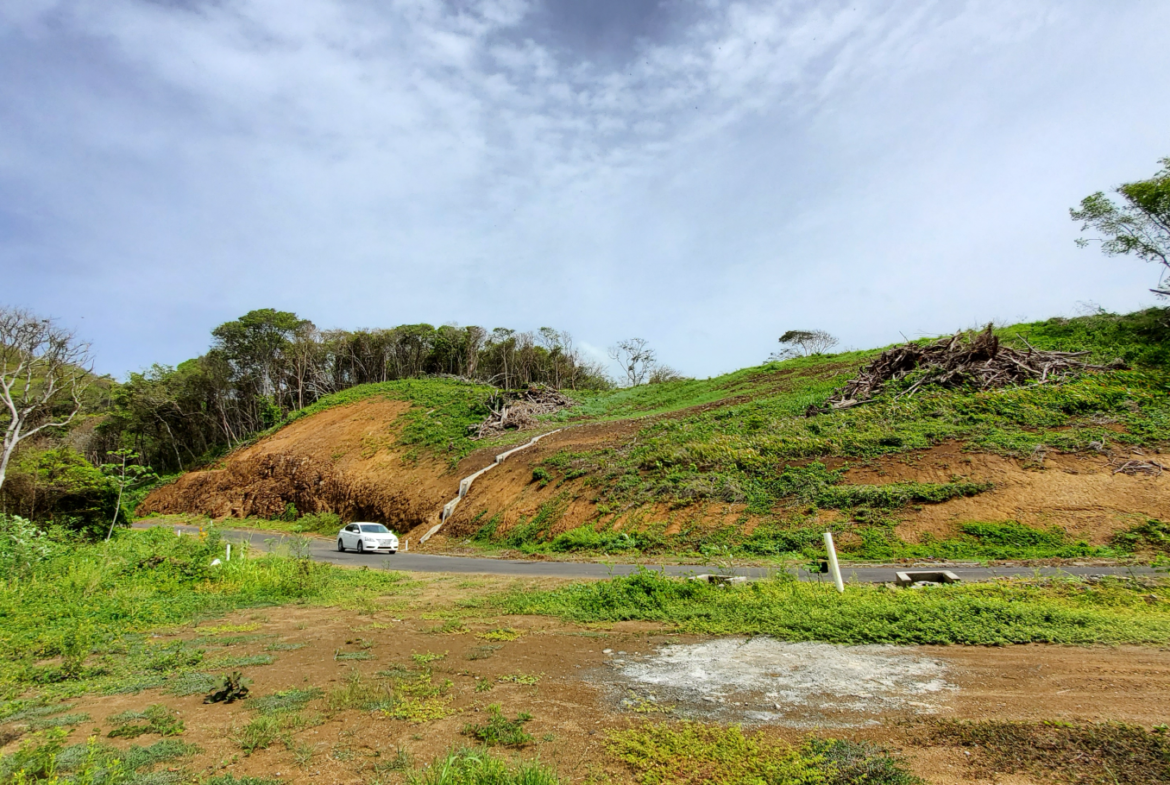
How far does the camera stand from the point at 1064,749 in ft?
12.4

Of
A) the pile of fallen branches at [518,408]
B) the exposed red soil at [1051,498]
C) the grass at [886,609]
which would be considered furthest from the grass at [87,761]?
the pile of fallen branches at [518,408]

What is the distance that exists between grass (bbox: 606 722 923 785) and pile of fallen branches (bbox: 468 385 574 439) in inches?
1205

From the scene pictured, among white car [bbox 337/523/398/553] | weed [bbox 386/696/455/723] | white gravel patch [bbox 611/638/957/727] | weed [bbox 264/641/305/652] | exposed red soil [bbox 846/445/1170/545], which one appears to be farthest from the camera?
white car [bbox 337/523/398/553]

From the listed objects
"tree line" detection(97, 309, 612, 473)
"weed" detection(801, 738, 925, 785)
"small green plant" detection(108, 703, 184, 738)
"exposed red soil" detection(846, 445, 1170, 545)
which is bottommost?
"weed" detection(801, 738, 925, 785)

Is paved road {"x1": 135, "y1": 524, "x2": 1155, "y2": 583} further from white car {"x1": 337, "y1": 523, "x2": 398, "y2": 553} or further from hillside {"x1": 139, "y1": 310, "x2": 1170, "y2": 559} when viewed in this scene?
hillside {"x1": 139, "y1": 310, "x2": 1170, "y2": 559}

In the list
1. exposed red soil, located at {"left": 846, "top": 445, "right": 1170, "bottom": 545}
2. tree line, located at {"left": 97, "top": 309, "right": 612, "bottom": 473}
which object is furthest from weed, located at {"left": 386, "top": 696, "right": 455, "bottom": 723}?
tree line, located at {"left": 97, "top": 309, "right": 612, "bottom": 473}

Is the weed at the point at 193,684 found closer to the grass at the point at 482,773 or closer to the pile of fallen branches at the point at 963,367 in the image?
the grass at the point at 482,773

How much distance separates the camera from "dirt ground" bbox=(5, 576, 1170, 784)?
4.16 m

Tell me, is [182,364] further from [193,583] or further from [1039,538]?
[1039,538]

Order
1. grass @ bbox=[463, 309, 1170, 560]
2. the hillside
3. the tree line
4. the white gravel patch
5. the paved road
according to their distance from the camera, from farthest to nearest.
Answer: the tree line < grass @ bbox=[463, 309, 1170, 560] < the hillside < the paved road < the white gravel patch

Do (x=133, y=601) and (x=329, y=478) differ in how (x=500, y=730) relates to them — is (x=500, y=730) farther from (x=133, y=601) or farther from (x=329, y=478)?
(x=329, y=478)

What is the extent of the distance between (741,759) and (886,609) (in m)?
4.80

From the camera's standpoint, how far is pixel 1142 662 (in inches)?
215

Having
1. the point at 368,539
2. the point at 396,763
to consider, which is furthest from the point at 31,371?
the point at 396,763
